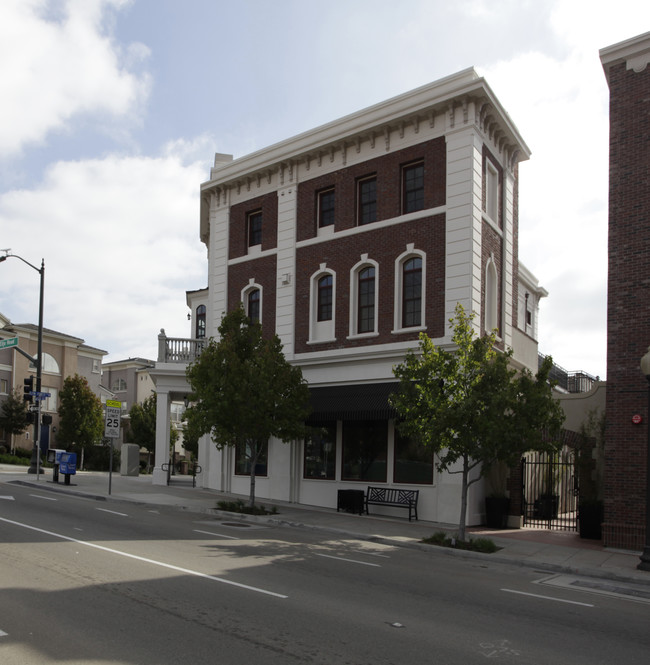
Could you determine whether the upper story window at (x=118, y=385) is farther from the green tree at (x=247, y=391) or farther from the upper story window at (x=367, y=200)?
the upper story window at (x=367, y=200)

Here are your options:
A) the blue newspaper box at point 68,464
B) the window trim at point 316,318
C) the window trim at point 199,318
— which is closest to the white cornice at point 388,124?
the window trim at point 316,318

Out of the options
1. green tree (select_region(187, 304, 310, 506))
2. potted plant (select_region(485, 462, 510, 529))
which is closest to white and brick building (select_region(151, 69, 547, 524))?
potted plant (select_region(485, 462, 510, 529))

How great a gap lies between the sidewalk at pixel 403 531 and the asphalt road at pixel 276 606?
94 centimetres

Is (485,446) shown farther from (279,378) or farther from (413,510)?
(279,378)

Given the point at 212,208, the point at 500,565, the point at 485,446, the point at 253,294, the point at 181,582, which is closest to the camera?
the point at 181,582

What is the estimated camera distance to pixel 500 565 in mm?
13367

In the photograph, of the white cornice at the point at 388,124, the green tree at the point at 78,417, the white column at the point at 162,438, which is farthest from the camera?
the green tree at the point at 78,417

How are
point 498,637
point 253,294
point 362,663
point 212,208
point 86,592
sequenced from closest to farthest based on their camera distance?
1. point 362,663
2. point 498,637
3. point 86,592
4. point 253,294
5. point 212,208

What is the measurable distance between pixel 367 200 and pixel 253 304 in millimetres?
5848

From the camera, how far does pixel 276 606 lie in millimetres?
8078

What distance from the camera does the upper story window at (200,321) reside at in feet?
102

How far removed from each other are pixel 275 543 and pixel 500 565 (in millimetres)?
4372

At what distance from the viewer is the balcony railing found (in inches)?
1080

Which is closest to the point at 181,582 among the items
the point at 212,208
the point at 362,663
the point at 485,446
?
the point at 362,663
